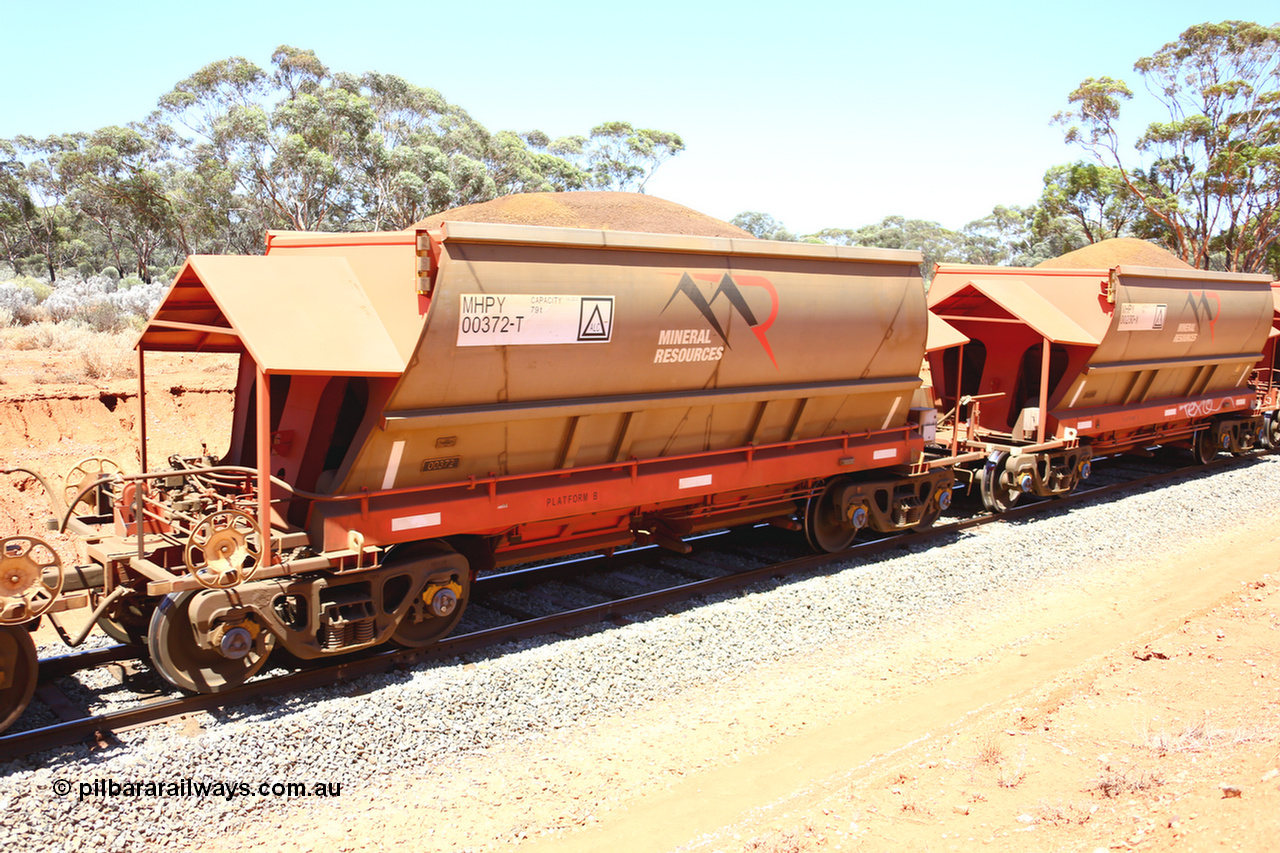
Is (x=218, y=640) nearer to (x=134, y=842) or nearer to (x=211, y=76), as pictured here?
(x=134, y=842)

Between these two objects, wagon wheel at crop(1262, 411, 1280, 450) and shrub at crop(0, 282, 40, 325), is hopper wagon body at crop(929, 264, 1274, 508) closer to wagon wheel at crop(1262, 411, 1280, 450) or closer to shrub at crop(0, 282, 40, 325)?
wagon wheel at crop(1262, 411, 1280, 450)

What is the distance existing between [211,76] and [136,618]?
142 ft

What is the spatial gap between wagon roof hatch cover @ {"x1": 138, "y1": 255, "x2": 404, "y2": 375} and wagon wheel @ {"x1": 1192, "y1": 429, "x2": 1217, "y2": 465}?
17268 millimetres

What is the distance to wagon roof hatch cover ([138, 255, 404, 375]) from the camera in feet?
22.2

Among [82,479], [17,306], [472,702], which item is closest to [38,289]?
[17,306]

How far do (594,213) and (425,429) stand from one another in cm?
3848

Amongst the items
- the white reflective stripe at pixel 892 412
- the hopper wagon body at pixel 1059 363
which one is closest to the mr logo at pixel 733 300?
the white reflective stripe at pixel 892 412

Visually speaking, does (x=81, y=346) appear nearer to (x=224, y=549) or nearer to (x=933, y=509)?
(x=224, y=549)

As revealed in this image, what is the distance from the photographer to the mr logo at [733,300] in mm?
9031

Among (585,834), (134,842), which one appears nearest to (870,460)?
(585,834)

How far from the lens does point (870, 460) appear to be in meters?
11.6

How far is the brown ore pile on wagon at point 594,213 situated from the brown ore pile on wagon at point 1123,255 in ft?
63.4

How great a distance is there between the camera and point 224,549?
675 cm

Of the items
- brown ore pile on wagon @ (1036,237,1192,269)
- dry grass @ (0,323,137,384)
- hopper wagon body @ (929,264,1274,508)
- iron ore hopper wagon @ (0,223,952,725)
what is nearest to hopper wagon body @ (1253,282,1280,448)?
hopper wagon body @ (929,264,1274,508)
